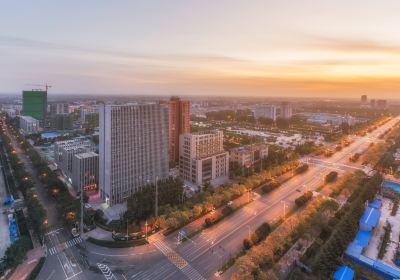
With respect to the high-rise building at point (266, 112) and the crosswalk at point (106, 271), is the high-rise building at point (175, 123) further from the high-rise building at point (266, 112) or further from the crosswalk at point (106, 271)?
the high-rise building at point (266, 112)

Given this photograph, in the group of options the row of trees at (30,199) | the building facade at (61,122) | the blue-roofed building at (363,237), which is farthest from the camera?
the building facade at (61,122)

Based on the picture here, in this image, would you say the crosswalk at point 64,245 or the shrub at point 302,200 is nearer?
the crosswalk at point 64,245

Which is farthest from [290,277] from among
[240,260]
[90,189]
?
[90,189]

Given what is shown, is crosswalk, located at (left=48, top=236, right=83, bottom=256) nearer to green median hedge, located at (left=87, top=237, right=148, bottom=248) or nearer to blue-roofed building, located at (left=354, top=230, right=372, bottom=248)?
green median hedge, located at (left=87, top=237, right=148, bottom=248)

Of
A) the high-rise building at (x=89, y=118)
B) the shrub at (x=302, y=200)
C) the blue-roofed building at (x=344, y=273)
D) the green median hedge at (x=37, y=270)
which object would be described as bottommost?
the green median hedge at (x=37, y=270)

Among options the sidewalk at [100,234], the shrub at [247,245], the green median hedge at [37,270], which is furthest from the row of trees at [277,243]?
the green median hedge at [37,270]

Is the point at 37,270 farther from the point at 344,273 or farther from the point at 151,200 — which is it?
the point at 344,273

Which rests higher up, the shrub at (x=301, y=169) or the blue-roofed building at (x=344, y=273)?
the shrub at (x=301, y=169)
